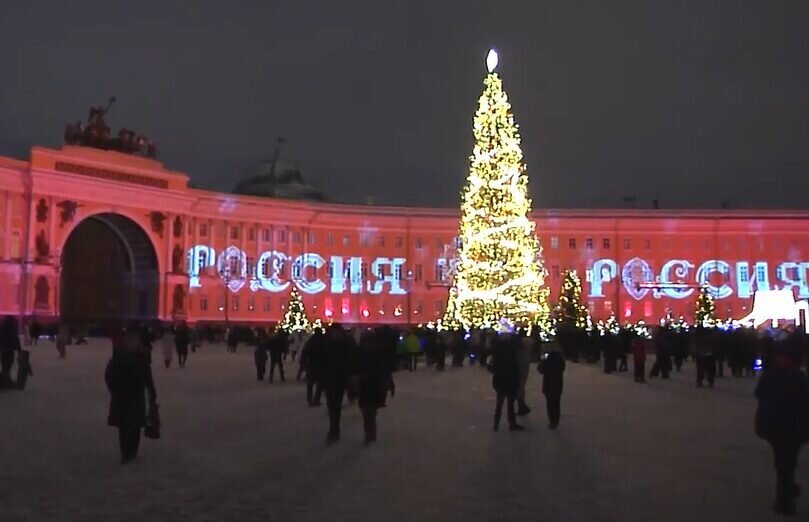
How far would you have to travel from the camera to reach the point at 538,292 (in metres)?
29.9

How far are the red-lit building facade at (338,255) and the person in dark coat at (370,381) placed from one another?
55771 millimetres

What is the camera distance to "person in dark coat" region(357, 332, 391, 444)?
11.3m

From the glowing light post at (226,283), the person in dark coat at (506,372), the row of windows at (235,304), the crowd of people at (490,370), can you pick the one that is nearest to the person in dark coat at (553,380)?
the crowd of people at (490,370)

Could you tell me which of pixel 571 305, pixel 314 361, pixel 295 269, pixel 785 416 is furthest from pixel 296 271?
pixel 785 416

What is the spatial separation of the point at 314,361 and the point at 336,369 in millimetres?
3111

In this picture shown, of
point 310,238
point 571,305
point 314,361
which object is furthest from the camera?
point 310,238

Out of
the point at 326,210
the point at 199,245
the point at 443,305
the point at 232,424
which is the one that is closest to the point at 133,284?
the point at 199,245

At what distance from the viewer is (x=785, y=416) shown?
23.9ft

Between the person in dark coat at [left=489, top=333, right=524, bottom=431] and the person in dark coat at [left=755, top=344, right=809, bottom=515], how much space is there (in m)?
5.62

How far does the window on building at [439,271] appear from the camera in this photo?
262 feet

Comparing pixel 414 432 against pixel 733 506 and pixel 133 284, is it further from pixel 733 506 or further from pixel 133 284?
pixel 133 284

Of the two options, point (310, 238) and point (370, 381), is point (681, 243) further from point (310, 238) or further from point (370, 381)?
point (370, 381)

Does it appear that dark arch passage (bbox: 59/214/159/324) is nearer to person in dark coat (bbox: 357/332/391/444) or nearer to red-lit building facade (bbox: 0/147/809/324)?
red-lit building facade (bbox: 0/147/809/324)

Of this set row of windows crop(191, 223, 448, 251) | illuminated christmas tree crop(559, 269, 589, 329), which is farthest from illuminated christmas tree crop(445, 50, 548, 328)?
row of windows crop(191, 223, 448, 251)
